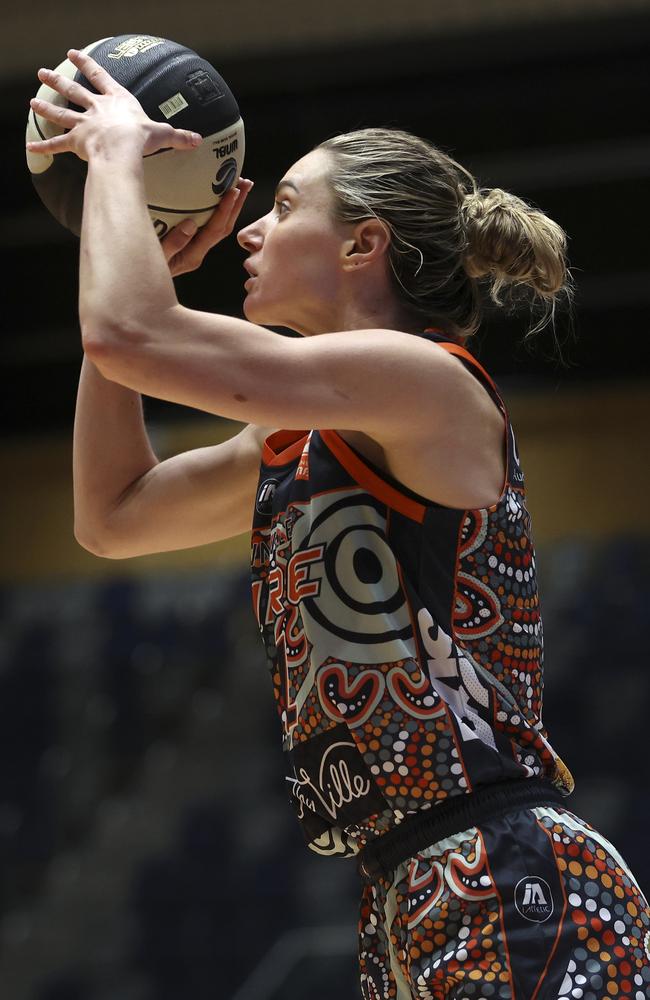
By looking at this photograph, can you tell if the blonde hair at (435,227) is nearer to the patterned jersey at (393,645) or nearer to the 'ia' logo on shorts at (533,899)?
the patterned jersey at (393,645)

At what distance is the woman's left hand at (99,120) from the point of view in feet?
5.56

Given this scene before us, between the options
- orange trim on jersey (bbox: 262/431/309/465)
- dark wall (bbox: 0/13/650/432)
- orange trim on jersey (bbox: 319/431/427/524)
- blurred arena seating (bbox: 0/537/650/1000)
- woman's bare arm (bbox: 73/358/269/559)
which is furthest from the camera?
dark wall (bbox: 0/13/650/432)

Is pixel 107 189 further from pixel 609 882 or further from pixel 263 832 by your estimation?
pixel 263 832

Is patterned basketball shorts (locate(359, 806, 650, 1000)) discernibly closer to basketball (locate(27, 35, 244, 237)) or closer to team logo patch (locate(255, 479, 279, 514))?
team logo patch (locate(255, 479, 279, 514))

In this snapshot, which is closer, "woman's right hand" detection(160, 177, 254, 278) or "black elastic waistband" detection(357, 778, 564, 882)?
"black elastic waistband" detection(357, 778, 564, 882)

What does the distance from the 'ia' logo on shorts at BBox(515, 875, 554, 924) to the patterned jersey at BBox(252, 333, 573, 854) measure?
0.13 meters

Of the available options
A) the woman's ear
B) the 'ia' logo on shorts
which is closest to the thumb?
the woman's ear

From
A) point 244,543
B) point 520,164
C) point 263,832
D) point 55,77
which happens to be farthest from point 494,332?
point 55,77

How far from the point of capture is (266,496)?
1826 mm

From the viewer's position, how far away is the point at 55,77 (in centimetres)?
181

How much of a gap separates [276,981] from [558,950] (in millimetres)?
3469

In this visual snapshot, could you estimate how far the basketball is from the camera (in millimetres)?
1917

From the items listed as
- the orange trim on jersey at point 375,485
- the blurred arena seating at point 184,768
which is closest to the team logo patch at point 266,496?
the orange trim on jersey at point 375,485

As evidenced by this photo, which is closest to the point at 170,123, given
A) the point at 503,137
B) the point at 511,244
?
the point at 511,244
